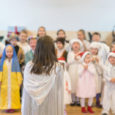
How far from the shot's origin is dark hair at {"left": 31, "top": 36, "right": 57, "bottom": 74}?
209 cm

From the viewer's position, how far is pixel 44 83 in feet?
6.98

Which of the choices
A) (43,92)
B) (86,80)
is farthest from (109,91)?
(43,92)

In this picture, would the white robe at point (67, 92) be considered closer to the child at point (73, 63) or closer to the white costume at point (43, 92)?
the child at point (73, 63)

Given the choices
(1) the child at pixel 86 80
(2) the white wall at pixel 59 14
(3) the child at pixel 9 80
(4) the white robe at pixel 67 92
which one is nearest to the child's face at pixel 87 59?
(1) the child at pixel 86 80

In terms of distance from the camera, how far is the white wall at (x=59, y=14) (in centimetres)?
604

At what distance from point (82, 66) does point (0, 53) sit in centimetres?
174

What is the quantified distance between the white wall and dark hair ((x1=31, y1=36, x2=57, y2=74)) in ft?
13.4

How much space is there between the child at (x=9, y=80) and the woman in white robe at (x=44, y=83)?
1577 mm

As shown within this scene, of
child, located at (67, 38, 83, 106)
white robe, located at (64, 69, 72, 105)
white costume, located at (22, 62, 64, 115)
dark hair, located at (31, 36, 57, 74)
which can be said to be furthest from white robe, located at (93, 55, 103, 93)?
dark hair, located at (31, 36, 57, 74)

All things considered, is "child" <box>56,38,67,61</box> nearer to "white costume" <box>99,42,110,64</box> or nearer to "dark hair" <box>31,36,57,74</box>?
"white costume" <box>99,42,110,64</box>

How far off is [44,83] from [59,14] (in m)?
4.34

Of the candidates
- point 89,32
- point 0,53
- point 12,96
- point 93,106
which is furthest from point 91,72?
point 89,32

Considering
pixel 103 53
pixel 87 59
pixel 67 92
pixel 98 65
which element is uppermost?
pixel 103 53

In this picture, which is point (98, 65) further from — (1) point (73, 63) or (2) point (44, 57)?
(2) point (44, 57)
